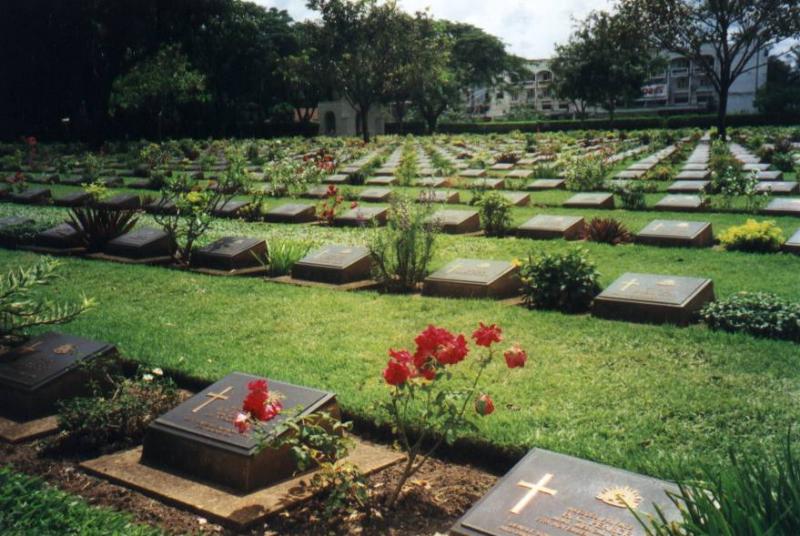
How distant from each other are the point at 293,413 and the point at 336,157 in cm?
1810

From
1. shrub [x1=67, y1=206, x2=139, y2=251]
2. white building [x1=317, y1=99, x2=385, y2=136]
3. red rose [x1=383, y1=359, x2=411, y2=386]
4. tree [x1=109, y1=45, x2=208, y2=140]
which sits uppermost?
tree [x1=109, y1=45, x2=208, y2=140]

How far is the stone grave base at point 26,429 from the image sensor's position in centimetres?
407

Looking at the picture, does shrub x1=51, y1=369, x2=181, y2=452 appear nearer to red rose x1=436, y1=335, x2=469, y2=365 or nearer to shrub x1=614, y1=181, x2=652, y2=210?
red rose x1=436, y1=335, x2=469, y2=365

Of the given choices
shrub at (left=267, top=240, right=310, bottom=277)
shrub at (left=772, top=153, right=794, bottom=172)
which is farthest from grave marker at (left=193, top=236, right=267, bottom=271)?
shrub at (left=772, top=153, right=794, bottom=172)

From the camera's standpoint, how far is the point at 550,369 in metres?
4.71

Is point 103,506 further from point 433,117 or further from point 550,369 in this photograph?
point 433,117

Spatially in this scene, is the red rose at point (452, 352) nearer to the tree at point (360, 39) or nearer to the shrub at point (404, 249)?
the shrub at point (404, 249)

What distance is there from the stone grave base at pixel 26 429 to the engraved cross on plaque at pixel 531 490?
2.81 metres

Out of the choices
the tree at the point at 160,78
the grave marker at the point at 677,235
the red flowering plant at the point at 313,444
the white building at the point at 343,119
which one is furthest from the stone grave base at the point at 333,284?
the white building at the point at 343,119

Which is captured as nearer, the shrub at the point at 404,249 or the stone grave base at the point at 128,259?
the shrub at the point at 404,249

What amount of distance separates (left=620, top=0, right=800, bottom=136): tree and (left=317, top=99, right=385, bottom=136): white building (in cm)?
2862

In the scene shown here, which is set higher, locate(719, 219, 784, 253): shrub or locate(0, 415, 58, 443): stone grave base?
locate(719, 219, 784, 253): shrub

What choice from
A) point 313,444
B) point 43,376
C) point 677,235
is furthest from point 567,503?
point 677,235

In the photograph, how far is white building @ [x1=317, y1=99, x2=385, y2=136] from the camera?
5332 centimetres
